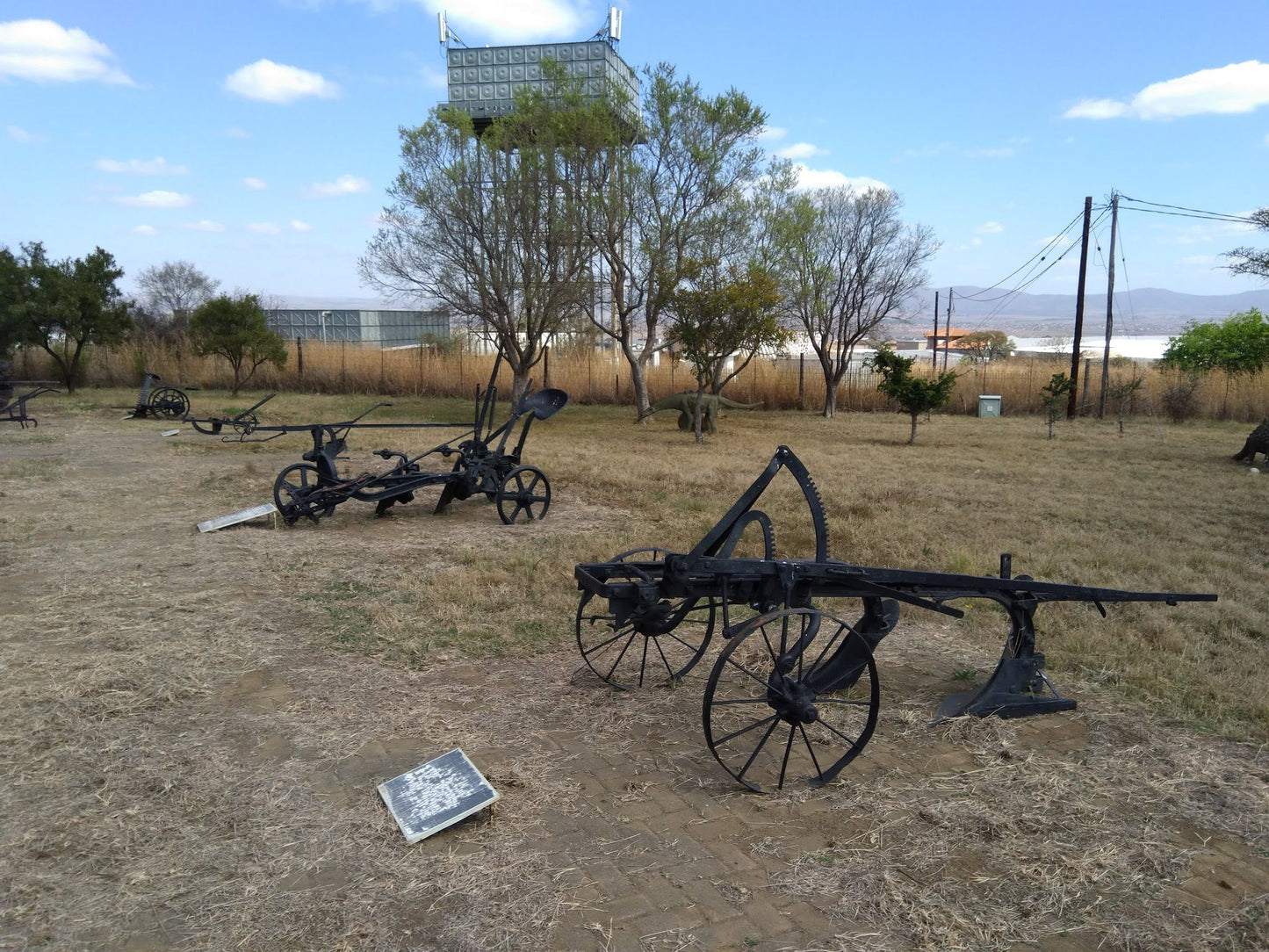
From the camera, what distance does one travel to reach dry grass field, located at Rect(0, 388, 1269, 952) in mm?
2502

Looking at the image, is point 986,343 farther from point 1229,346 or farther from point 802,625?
point 802,625

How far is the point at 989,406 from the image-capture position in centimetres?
2117

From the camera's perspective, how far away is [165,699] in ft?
12.9

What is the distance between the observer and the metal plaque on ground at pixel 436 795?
2914 millimetres

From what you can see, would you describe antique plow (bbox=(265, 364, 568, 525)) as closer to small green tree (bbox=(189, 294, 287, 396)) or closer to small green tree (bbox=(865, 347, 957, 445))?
small green tree (bbox=(865, 347, 957, 445))

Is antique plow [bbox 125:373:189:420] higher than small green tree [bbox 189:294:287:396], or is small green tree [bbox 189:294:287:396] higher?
small green tree [bbox 189:294:287:396]

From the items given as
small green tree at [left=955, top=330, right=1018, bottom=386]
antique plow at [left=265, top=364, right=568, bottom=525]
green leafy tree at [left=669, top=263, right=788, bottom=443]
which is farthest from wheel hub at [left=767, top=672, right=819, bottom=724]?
small green tree at [left=955, top=330, right=1018, bottom=386]

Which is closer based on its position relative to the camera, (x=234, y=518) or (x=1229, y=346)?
(x=234, y=518)

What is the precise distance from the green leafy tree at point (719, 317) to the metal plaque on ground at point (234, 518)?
8888 mm

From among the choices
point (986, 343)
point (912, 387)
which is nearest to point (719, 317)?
point (912, 387)

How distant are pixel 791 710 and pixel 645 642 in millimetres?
1169

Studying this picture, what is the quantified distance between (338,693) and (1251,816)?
3813 mm

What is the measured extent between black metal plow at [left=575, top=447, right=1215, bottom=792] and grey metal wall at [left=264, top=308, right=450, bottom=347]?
4398cm

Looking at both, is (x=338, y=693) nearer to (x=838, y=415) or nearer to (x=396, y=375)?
(x=838, y=415)
